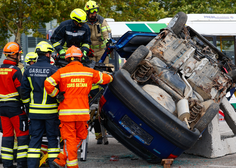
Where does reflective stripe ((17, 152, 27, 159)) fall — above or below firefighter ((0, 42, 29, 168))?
below

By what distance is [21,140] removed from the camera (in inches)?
201

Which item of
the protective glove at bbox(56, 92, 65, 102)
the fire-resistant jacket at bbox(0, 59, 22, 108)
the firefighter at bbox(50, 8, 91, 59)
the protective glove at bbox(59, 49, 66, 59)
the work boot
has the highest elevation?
the firefighter at bbox(50, 8, 91, 59)

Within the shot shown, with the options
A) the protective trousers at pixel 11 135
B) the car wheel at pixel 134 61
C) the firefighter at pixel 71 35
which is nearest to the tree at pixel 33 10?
the firefighter at pixel 71 35

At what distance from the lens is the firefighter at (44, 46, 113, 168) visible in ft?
14.9

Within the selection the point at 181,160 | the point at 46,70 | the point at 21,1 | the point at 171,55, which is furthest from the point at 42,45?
the point at 21,1

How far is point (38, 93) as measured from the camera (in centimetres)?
479

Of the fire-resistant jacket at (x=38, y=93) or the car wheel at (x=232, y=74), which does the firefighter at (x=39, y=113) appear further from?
the car wheel at (x=232, y=74)

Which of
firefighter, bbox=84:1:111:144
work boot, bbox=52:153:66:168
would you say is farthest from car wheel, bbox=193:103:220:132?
firefighter, bbox=84:1:111:144

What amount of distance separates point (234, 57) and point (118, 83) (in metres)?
7.88

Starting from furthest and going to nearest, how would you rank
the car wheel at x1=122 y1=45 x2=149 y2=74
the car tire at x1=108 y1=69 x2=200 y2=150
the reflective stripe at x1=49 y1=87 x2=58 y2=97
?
1. the car wheel at x1=122 y1=45 x2=149 y2=74
2. the reflective stripe at x1=49 y1=87 x2=58 y2=97
3. the car tire at x1=108 y1=69 x2=200 y2=150

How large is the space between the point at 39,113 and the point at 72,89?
23.8 inches

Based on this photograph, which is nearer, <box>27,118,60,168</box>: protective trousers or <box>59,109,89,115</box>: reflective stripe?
<box>59,109,89,115</box>: reflective stripe

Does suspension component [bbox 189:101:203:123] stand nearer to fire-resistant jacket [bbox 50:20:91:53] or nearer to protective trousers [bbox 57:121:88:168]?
protective trousers [bbox 57:121:88:168]

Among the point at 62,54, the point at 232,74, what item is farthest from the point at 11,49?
Answer: the point at 232,74
